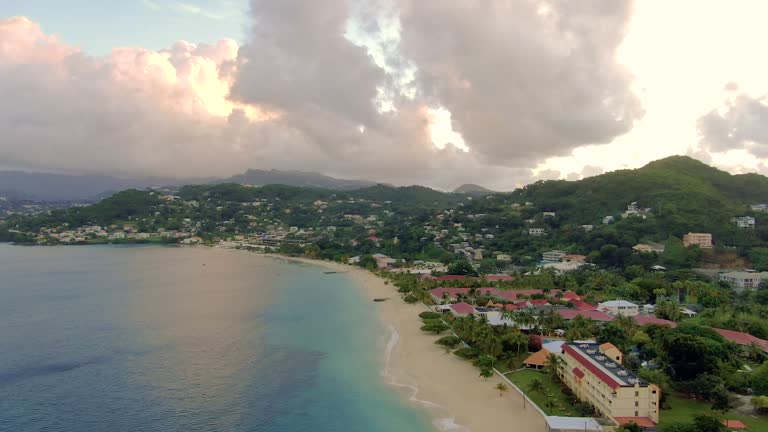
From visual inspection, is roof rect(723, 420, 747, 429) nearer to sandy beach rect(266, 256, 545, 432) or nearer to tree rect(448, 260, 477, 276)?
sandy beach rect(266, 256, 545, 432)

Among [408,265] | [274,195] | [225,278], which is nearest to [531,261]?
[408,265]

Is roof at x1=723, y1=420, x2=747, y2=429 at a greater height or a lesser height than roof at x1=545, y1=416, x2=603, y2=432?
greater

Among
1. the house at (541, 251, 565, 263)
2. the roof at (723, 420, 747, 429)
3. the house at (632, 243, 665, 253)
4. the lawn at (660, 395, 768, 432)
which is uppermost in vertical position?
the house at (632, 243, 665, 253)

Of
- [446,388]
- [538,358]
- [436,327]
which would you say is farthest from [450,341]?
[446,388]

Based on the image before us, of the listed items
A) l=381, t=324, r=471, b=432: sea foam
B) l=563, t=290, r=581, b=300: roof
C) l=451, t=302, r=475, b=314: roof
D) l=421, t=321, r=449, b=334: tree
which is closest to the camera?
l=381, t=324, r=471, b=432: sea foam

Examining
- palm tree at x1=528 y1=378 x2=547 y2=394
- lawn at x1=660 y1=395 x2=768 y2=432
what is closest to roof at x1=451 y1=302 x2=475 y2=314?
palm tree at x1=528 y1=378 x2=547 y2=394

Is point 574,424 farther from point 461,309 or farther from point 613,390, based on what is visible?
point 461,309

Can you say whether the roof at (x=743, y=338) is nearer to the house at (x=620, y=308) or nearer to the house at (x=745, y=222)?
the house at (x=620, y=308)

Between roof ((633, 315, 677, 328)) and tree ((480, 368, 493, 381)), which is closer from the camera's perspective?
tree ((480, 368, 493, 381))
